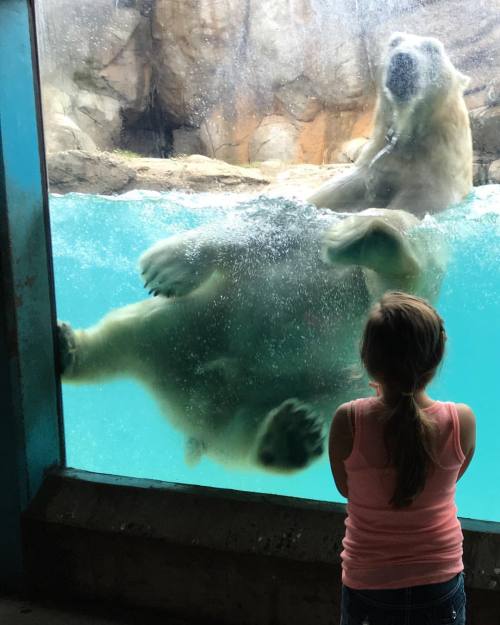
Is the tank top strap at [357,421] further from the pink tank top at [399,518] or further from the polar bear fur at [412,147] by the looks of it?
the polar bear fur at [412,147]

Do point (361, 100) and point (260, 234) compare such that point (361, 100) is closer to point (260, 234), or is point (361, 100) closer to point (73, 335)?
point (260, 234)

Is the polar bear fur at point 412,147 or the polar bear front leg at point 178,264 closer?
the polar bear fur at point 412,147

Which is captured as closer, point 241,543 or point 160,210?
point 241,543

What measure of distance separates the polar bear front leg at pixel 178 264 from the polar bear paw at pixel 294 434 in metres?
0.48

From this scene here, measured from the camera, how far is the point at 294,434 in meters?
1.99

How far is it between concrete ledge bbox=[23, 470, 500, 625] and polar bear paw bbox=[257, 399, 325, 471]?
0.15 meters

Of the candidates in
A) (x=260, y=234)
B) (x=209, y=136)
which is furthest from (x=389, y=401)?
(x=209, y=136)

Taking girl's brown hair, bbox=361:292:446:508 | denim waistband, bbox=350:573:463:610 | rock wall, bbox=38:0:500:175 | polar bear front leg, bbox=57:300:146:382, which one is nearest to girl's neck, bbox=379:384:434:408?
girl's brown hair, bbox=361:292:446:508

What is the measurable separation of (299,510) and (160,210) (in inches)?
39.0

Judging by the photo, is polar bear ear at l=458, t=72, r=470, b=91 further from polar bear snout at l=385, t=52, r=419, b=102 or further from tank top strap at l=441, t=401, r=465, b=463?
tank top strap at l=441, t=401, r=465, b=463

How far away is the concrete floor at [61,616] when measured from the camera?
6.21ft

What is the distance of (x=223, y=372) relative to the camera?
80.9 inches

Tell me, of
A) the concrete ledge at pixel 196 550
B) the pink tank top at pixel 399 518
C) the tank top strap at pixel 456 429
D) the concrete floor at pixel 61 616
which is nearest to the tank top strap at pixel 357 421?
the pink tank top at pixel 399 518

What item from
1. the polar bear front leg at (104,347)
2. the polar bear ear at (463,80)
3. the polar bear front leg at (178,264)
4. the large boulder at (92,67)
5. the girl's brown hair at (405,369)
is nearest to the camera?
the girl's brown hair at (405,369)
